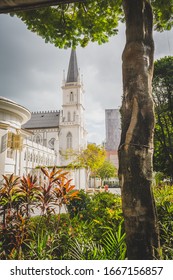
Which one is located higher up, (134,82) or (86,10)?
(86,10)

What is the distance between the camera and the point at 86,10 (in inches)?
128

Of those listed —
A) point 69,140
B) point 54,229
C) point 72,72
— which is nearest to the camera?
point 54,229

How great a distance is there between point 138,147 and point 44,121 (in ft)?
167

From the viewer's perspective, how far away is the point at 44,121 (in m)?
51.1

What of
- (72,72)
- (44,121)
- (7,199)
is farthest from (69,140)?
(7,199)

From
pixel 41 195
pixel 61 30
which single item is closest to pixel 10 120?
pixel 61 30

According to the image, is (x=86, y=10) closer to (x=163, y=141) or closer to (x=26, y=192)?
(x=26, y=192)

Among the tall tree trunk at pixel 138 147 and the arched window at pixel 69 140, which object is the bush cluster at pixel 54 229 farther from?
the arched window at pixel 69 140

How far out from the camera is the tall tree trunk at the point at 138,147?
4.90 feet


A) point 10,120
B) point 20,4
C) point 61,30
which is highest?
point 61,30

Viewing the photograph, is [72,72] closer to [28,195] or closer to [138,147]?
[28,195]
